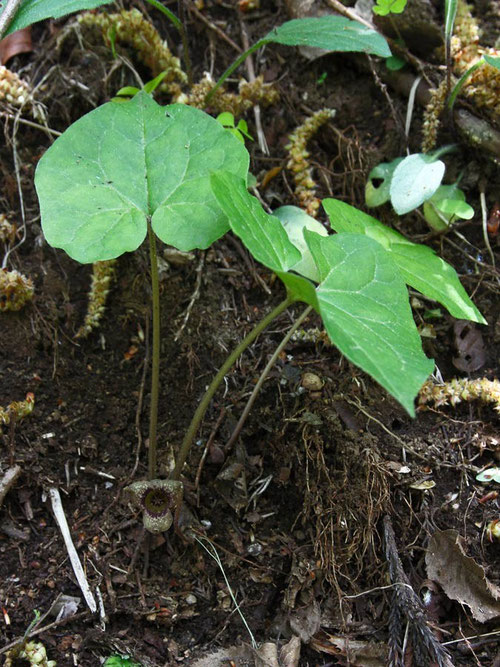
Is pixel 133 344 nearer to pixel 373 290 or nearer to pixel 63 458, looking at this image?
pixel 63 458

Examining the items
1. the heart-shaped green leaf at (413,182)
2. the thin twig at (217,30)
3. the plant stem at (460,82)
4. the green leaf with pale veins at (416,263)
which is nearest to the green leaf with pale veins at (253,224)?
the green leaf with pale veins at (416,263)

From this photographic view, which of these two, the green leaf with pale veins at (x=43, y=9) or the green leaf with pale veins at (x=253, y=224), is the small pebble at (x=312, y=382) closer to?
the green leaf with pale veins at (x=253, y=224)

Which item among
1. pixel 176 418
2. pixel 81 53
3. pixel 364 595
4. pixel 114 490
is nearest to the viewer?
pixel 364 595

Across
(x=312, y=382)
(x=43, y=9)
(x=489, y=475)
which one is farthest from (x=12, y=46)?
(x=489, y=475)

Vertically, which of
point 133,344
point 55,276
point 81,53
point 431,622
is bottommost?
point 431,622

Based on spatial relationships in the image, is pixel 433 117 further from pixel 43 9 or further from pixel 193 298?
pixel 43 9

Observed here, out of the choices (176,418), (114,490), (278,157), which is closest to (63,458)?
(114,490)
